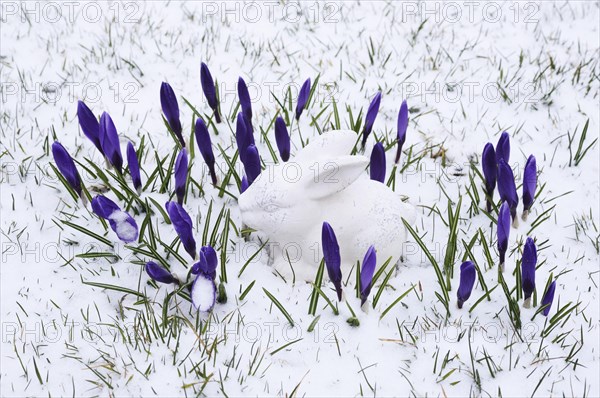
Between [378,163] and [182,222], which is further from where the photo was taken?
[378,163]

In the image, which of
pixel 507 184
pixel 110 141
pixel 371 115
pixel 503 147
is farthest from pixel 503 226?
pixel 110 141

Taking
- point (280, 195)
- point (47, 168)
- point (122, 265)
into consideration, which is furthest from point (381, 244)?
point (47, 168)

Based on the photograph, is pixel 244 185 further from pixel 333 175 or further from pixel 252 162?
pixel 333 175

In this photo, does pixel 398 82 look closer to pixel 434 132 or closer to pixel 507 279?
pixel 434 132

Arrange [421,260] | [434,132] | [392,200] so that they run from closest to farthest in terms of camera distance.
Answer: [392,200]
[421,260]
[434,132]

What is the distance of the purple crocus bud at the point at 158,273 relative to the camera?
10.1 ft

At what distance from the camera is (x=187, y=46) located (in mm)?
5301

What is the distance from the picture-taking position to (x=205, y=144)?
11.8ft

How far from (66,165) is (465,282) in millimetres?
2035

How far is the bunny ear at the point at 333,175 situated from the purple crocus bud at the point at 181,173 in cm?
72

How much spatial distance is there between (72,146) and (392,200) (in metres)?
2.14

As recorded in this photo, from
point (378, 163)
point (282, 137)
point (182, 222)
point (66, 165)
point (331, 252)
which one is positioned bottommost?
point (331, 252)

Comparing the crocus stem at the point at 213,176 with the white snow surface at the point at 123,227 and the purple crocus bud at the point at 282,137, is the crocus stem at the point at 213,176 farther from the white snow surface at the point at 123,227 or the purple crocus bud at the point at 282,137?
the white snow surface at the point at 123,227

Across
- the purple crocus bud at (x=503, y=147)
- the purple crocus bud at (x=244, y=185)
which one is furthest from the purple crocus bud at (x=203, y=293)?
the purple crocus bud at (x=503, y=147)
